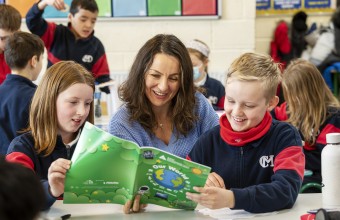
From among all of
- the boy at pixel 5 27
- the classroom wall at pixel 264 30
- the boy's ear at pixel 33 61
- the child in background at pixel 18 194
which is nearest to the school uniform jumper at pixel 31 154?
the child in background at pixel 18 194

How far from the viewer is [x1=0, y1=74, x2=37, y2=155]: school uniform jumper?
8.31ft

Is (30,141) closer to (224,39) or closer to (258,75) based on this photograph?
(258,75)

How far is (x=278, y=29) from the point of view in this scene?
5.40m

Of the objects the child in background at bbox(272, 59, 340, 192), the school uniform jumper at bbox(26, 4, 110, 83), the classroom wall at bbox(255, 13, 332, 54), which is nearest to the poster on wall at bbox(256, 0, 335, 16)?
the classroom wall at bbox(255, 13, 332, 54)

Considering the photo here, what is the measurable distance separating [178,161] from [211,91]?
102 inches

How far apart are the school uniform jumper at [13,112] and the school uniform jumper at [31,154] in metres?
0.72

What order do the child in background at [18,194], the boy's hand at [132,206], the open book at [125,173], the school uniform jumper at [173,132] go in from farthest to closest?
the school uniform jumper at [173,132]
the boy's hand at [132,206]
the open book at [125,173]
the child in background at [18,194]

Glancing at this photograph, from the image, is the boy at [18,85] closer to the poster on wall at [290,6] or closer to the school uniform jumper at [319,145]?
the school uniform jumper at [319,145]

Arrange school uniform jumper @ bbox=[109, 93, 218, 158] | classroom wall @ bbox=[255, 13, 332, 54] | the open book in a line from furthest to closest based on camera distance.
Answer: classroom wall @ bbox=[255, 13, 332, 54]
school uniform jumper @ bbox=[109, 93, 218, 158]
the open book

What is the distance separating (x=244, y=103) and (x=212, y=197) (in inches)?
14.0

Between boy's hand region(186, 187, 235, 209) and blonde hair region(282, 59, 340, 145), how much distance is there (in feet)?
4.19

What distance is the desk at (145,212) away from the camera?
153cm

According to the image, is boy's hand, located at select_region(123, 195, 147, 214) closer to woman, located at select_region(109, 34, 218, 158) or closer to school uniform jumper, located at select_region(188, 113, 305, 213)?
school uniform jumper, located at select_region(188, 113, 305, 213)

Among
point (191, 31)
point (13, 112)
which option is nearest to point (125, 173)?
point (13, 112)
